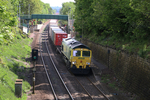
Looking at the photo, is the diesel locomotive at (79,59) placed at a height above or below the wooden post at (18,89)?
above

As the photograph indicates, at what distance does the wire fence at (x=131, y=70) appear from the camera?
15.0 meters

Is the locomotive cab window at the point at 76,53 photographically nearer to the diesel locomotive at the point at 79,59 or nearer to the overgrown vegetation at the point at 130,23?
the diesel locomotive at the point at 79,59

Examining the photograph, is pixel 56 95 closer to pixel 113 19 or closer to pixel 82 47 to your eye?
pixel 82 47

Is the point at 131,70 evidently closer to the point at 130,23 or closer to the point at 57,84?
the point at 130,23

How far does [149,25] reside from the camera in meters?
16.4

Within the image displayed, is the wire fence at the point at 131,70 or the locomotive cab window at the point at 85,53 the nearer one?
the wire fence at the point at 131,70

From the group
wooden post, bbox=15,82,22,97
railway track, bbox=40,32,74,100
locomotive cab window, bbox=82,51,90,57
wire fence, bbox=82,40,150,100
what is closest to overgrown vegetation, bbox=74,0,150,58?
wire fence, bbox=82,40,150,100

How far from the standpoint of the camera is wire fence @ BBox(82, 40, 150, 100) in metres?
15.0

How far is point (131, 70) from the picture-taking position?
17609 mm

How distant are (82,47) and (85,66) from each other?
2226 millimetres

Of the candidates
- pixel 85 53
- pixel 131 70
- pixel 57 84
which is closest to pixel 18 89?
pixel 57 84

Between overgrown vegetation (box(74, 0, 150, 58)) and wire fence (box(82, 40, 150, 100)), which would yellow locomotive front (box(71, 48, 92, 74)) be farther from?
overgrown vegetation (box(74, 0, 150, 58))

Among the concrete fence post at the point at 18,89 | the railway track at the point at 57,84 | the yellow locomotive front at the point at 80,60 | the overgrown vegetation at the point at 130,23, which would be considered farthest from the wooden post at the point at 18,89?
the overgrown vegetation at the point at 130,23

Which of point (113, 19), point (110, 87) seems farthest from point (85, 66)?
point (113, 19)
